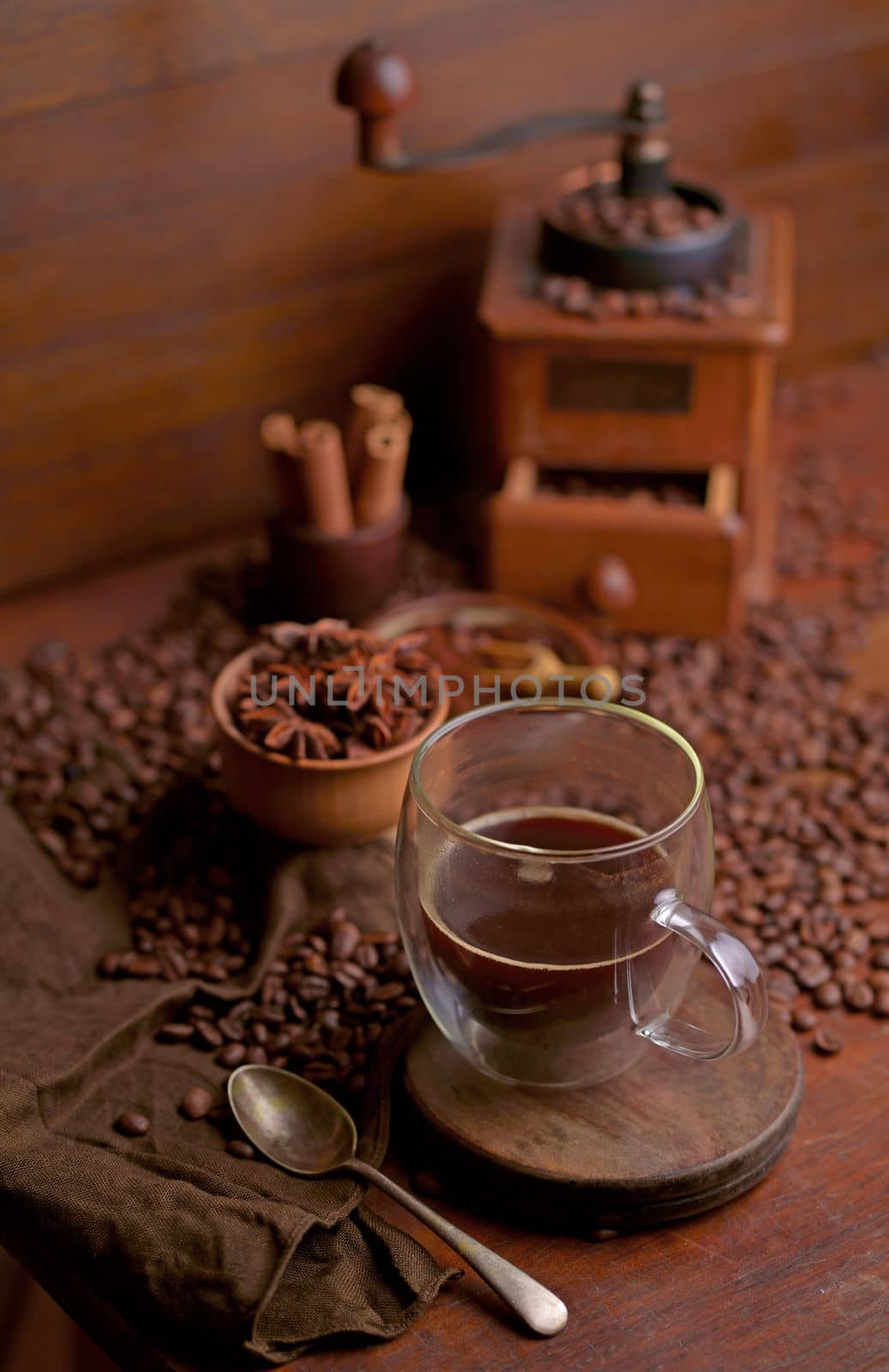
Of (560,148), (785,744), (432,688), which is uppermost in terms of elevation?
(560,148)

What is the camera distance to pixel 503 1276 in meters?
1.02

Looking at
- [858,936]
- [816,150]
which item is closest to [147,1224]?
[858,936]

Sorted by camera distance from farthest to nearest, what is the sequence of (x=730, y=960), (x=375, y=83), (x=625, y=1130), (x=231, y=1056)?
1. (x=375, y=83)
2. (x=231, y=1056)
3. (x=625, y=1130)
4. (x=730, y=960)

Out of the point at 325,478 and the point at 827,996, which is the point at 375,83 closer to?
the point at 325,478

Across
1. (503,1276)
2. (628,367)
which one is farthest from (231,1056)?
(628,367)

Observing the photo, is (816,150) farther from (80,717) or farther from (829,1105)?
(829,1105)

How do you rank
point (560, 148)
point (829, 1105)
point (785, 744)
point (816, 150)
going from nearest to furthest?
point (829, 1105) < point (785, 744) < point (560, 148) < point (816, 150)

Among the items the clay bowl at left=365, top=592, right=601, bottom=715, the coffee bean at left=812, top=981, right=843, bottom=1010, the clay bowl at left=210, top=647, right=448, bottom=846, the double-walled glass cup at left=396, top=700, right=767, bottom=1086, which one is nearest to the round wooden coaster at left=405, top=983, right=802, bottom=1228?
the double-walled glass cup at left=396, top=700, right=767, bottom=1086

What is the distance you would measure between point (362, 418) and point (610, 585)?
36 centimetres

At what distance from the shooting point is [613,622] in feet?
6.10

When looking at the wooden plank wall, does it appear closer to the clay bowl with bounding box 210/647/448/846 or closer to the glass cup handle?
the clay bowl with bounding box 210/647/448/846

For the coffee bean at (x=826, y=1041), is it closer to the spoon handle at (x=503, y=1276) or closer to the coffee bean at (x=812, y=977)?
the coffee bean at (x=812, y=977)

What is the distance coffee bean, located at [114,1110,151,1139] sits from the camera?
115 cm

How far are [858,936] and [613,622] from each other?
621mm
